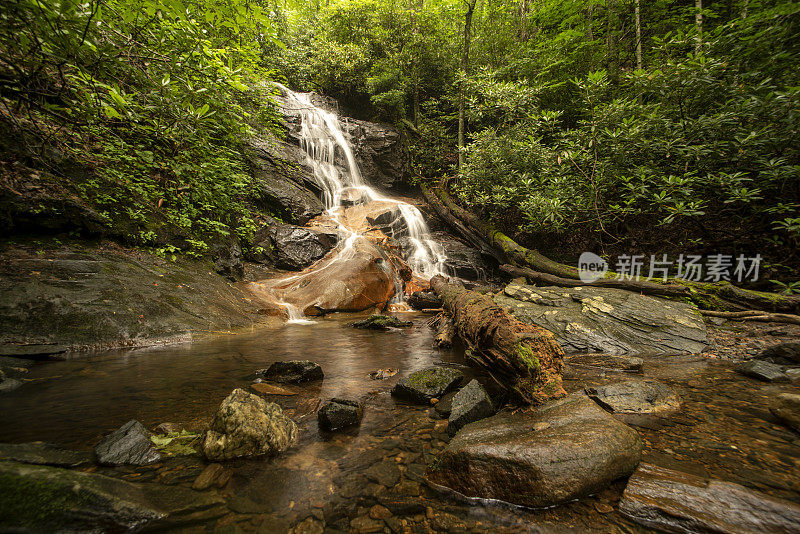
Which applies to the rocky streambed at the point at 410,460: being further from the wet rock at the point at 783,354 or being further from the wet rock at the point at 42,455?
the wet rock at the point at 783,354

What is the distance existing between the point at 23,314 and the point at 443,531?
5.90 m

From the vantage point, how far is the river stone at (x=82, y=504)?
47.9 inches

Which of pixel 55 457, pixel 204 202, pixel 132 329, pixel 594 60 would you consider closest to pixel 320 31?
pixel 594 60

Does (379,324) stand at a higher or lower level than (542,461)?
lower

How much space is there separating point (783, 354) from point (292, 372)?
689 cm

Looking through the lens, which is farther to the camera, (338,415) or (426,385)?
(426,385)

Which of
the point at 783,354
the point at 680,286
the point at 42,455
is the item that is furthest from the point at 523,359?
the point at 680,286

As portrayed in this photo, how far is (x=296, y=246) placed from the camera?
10.6m

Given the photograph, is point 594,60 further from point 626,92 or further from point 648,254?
point 648,254

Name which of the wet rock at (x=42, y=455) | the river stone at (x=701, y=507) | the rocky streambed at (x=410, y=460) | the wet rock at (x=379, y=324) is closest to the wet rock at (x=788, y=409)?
the rocky streambed at (x=410, y=460)

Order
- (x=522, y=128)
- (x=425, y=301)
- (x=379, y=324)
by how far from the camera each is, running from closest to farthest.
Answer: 1. (x=379, y=324)
2. (x=425, y=301)
3. (x=522, y=128)

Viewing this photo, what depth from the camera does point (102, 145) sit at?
6230mm

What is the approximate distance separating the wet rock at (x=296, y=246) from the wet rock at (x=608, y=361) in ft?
29.2

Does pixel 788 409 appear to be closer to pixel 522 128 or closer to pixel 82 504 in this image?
pixel 82 504
